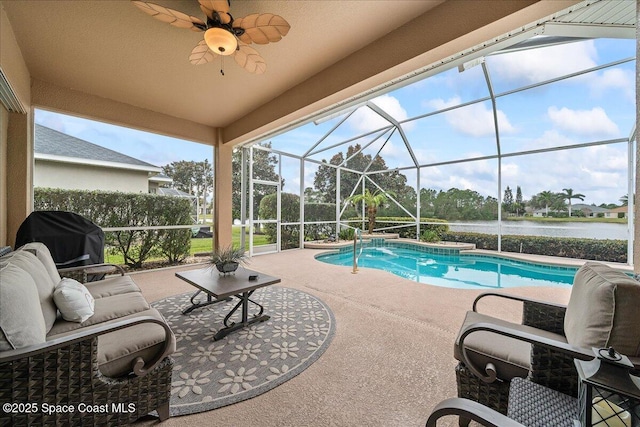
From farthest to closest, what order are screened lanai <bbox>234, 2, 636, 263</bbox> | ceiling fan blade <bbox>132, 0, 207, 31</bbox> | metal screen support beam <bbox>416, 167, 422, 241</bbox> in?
metal screen support beam <bbox>416, 167, 422, 241</bbox> → screened lanai <bbox>234, 2, 636, 263</bbox> → ceiling fan blade <bbox>132, 0, 207, 31</bbox>

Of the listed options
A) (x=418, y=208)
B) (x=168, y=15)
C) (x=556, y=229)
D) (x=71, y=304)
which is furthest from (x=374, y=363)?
(x=418, y=208)

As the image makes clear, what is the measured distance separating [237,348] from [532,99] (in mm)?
7699

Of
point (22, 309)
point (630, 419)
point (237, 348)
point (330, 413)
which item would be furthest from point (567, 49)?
point (22, 309)

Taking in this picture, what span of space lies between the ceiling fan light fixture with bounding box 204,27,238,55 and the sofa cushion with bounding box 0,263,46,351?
6.89ft

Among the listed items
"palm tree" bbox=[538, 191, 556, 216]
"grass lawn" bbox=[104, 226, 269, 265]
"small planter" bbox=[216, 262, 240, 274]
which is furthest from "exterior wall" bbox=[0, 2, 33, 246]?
"palm tree" bbox=[538, 191, 556, 216]

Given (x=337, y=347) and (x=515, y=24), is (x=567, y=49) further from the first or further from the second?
(x=337, y=347)

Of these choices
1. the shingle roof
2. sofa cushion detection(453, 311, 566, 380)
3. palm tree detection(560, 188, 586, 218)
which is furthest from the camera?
palm tree detection(560, 188, 586, 218)

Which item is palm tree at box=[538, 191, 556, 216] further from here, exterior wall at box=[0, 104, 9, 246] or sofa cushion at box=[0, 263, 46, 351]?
exterior wall at box=[0, 104, 9, 246]

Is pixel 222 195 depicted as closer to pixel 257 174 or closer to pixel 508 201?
pixel 257 174

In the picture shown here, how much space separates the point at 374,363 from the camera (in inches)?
80.8

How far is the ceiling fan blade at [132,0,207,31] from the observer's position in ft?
6.06

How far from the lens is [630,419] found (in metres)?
0.75

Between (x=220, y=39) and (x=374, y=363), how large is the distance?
119 inches

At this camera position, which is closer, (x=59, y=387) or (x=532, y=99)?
(x=59, y=387)
